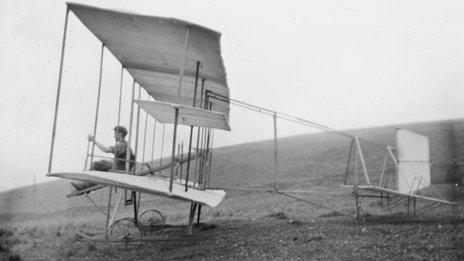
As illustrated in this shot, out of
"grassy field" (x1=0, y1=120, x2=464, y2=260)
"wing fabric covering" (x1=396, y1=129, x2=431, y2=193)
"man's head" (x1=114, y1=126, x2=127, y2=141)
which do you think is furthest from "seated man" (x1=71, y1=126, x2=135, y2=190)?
"wing fabric covering" (x1=396, y1=129, x2=431, y2=193)

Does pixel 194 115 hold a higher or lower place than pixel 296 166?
higher

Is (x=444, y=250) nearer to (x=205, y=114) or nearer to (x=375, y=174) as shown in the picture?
(x=205, y=114)

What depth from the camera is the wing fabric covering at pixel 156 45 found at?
769 cm

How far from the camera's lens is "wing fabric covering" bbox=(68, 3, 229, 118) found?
7688mm

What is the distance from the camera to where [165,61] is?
9.88 metres

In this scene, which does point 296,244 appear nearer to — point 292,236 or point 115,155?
point 292,236

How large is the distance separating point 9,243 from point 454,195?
1398 cm

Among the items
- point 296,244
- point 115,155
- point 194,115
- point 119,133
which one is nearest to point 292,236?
point 296,244

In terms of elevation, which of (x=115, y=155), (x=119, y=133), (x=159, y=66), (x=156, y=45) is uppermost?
(x=156, y=45)

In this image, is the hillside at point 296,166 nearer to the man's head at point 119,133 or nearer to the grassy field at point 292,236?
the grassy field at point 292,236

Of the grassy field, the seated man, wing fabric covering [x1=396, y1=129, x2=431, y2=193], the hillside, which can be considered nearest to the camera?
the grassy field

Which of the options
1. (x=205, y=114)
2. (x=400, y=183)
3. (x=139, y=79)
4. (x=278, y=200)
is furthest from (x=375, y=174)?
(x=205, y=114)

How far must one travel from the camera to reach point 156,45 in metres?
8.84

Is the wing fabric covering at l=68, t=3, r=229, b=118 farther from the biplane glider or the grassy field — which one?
the grassy field
